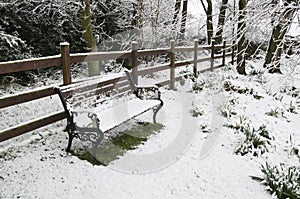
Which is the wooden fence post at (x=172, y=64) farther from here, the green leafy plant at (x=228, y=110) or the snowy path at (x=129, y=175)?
the snowy path at (x=129, y=175)

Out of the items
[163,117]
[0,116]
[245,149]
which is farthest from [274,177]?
[0,116]

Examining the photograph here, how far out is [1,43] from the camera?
8.12m

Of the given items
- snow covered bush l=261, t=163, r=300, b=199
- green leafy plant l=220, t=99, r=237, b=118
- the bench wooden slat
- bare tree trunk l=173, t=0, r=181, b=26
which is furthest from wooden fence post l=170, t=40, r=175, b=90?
bare tree trunk l=173, t=0, r=181, b=26

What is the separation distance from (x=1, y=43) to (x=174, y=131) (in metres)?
5.84

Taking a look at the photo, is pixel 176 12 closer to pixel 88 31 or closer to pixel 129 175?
pixel 88 31

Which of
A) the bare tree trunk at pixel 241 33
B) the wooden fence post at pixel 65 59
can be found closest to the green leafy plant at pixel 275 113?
the bare tree trunk at pixel 241 33

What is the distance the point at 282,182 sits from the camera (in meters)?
3.62

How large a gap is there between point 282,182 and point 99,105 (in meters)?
2.96

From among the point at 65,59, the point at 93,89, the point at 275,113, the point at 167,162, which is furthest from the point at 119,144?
the point at 275,113

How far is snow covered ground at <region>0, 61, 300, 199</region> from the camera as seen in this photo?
3.34m

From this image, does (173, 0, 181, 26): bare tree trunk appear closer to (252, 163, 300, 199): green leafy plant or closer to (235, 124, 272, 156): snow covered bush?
(235, 124, 272, 156): snow covered bush

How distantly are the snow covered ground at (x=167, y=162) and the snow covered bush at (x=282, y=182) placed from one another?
0.38 feet

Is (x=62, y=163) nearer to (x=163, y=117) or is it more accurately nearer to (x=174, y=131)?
(x=174, y=131)

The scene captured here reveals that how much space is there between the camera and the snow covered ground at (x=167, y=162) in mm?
3338
